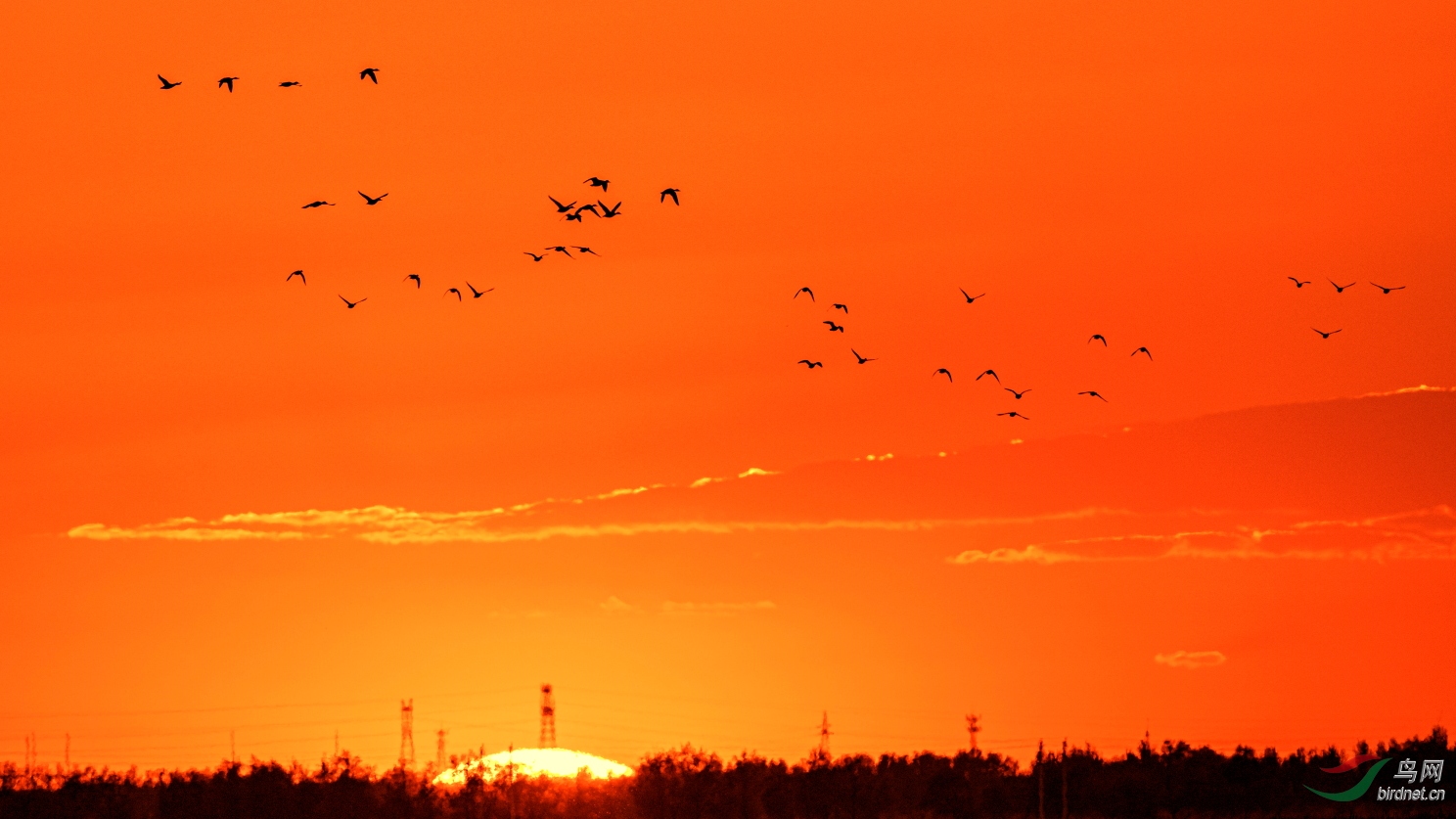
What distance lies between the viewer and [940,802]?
104688mm

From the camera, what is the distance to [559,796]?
99938 mm

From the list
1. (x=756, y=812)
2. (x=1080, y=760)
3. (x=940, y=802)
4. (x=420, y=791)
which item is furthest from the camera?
(x=1080, y=760)

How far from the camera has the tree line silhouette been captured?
92062 millimetres

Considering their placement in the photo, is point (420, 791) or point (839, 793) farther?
point (839, 793)

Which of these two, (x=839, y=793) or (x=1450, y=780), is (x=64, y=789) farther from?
(x=1450, y=780)

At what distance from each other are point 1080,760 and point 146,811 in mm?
49796

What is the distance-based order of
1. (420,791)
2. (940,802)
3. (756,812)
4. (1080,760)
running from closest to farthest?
1. (420,791)
2. (756,812)
3. (940,802)
4. (1080,760)

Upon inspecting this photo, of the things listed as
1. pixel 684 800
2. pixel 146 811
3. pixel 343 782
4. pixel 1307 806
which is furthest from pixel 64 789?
pixel 1307 806

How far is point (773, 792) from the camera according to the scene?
102 m

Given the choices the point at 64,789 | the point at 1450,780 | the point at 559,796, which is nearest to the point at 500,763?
the point at 559,796

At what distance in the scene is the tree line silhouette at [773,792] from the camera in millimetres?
92062

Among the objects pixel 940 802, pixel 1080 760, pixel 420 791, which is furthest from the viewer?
pixel 1080 760

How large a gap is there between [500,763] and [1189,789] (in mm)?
36873

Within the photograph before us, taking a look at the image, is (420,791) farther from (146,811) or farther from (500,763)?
(146,811)
